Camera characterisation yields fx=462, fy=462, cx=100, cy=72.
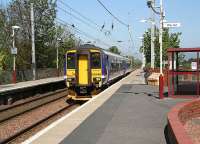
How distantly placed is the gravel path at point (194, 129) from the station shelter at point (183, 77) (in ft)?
17.5

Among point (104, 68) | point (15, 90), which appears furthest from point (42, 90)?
point (104, 68)

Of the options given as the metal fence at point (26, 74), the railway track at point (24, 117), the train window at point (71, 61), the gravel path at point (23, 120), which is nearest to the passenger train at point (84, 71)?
the train window at point (71, 61)

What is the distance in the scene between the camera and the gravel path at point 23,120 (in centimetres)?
1518

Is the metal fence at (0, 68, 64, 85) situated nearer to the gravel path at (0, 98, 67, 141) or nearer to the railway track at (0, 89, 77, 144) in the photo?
the railway track at (0, 89, 77, 144)

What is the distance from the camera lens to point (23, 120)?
18.1m

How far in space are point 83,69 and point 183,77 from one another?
225 inches

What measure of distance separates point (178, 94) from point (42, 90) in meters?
16.1

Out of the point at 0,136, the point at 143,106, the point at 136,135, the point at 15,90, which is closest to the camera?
the point at 136,135

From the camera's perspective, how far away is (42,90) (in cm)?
3484

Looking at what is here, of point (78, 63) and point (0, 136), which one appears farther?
point (78, 63)

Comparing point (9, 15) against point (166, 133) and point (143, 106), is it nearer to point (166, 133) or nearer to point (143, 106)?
point (143, 106)

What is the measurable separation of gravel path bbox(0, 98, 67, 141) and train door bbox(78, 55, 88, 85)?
184cm

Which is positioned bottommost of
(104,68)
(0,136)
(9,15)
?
(0,136)

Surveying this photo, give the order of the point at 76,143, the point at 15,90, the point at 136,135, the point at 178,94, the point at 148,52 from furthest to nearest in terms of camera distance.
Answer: the point at 148,52 → the point at 15,90 → the point at 178,94 → the point at 136,135 → the point at 76,143
